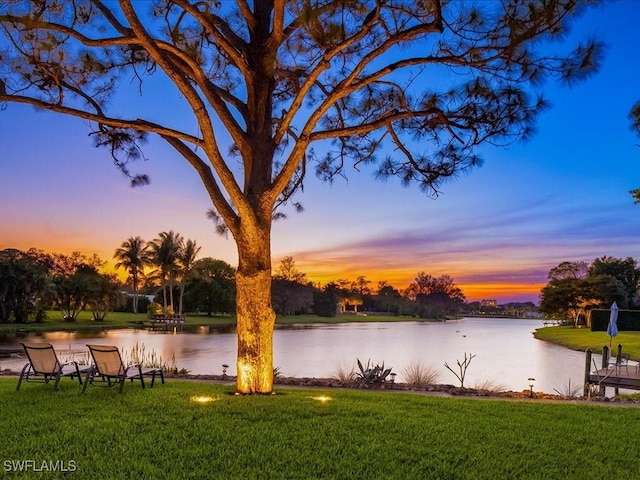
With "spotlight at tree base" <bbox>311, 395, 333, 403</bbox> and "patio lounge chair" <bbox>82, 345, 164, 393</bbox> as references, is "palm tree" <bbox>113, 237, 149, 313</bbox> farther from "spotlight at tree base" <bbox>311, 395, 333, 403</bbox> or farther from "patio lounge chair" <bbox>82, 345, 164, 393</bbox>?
"spotlight at tree base" <bbox>311, 395, 333, 403</bbox>

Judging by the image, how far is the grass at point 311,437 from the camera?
3.36 meters

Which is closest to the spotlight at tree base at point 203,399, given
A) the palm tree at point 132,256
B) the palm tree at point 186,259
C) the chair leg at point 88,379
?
the chair leg at point 88,379

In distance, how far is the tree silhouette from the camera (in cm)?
541

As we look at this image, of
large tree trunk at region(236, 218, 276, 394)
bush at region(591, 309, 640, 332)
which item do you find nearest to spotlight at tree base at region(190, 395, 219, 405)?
large tree trunk at region(236, 218, 276, 394)

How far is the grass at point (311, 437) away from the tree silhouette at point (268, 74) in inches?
51.9

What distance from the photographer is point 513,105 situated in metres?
6.27

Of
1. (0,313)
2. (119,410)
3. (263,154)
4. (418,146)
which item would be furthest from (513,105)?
(0,313)

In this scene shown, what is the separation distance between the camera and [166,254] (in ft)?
139

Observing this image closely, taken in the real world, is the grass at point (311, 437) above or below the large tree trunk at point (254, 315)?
below

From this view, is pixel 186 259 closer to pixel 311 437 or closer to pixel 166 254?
pixel 166 254

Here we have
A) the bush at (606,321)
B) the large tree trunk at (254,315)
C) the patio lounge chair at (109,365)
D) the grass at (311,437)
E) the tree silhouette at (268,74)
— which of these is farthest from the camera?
the bush at (606,321)

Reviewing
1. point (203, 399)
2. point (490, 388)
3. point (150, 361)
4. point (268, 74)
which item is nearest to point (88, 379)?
point (203, 399)

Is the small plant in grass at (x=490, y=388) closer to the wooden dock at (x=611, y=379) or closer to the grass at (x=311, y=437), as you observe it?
the wooden dock at (x=611, y=379)

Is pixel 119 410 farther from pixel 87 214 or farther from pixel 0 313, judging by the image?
pixel 0 313
